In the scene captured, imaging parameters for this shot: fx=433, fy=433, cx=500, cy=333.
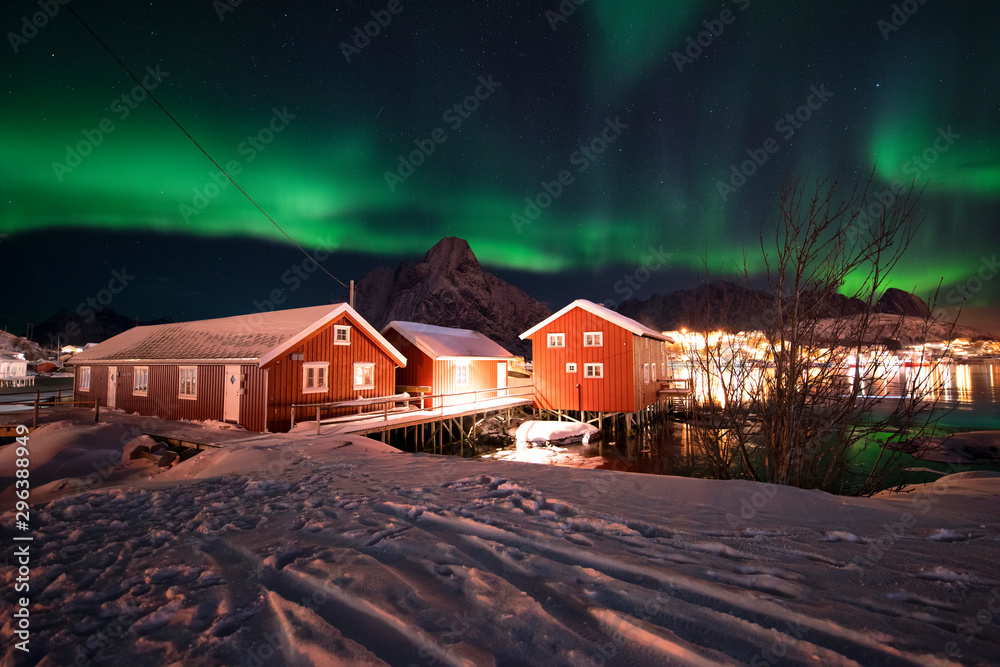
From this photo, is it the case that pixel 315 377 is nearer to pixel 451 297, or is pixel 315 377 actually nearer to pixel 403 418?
pixel 403 418

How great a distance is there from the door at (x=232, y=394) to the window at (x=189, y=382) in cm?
202

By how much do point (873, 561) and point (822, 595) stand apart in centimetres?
95

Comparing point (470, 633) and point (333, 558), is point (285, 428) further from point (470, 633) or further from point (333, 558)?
point (470, 633)

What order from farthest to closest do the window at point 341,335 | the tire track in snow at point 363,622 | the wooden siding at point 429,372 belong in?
1. the wooden siding at point 429,372
2. the window at point 341,335
3. the tire track in snow at point 363,622

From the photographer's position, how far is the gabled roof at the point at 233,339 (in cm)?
1614

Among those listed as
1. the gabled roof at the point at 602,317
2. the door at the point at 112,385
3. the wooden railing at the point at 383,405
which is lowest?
the wooden railing at the point at 383,405

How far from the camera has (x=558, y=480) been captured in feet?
21.6

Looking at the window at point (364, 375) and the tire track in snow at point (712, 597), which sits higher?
the window at point (364, 375)

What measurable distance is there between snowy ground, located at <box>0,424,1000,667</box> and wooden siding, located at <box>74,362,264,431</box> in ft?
33.0

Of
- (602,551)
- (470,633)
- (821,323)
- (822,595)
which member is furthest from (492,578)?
(821,323)

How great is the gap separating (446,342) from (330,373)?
31.3 ft

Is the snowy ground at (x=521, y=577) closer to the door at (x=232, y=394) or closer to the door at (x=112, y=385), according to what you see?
the door at (x=232, y=394)

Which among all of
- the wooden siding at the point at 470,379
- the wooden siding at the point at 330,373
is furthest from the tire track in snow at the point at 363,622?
the wooden siding at the point at 470,379

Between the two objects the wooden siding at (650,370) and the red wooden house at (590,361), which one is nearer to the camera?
the red wooden house at (590,361)
